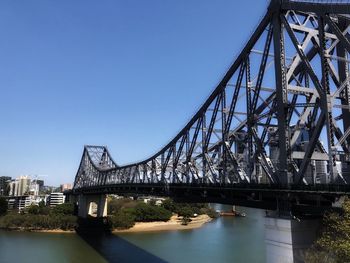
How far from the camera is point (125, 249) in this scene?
53.4 metres

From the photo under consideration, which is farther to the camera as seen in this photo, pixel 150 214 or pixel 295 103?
pixel 150 214

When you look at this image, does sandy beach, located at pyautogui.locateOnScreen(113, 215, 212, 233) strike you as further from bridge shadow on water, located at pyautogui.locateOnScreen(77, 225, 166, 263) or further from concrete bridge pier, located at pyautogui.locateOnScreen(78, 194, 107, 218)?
concrete bridge pier, located at pyautogui.locateOnScreen(78, 194, 107, 218)

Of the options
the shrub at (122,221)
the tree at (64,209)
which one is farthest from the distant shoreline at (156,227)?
the tree at (64,209)

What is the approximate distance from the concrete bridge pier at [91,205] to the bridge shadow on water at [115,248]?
39.1ft

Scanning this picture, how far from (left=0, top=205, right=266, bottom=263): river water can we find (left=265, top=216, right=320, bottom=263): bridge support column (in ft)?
76.0

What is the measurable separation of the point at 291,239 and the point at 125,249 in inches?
1574

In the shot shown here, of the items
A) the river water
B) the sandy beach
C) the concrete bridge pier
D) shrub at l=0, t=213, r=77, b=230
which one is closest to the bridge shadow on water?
the river water

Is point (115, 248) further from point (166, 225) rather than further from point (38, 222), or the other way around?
point (166, 225)

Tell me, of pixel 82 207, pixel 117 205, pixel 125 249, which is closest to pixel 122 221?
pixel 82 207

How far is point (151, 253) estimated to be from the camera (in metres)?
48.0

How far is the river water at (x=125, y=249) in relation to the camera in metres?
44.0

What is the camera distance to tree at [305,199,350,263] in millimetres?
14141

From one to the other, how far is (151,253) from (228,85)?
2725 cm

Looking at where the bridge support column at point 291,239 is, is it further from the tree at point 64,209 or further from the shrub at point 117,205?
the shrub at point 117,205
